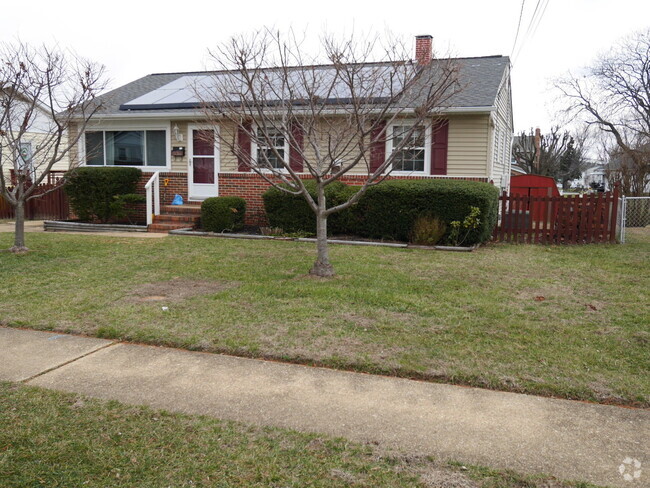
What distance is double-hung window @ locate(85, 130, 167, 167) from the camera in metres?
15.7

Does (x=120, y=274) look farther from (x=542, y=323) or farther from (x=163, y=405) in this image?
(x=542, y=323)

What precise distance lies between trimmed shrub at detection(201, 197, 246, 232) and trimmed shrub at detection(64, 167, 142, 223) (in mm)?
2547

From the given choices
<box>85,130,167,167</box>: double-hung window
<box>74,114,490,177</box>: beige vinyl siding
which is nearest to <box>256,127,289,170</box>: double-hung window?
<box>74,114,490,177</box>: beige vinyl siding

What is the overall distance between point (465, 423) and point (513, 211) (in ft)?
32.7

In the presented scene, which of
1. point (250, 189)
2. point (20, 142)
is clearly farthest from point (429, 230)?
point (20, 142)

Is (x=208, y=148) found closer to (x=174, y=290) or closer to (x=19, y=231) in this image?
(x=19, y=231)

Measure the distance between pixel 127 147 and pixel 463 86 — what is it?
32.1 ft

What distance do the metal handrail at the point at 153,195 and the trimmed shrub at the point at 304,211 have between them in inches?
121

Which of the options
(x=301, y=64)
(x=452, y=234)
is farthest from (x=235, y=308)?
(x=452, y=234)

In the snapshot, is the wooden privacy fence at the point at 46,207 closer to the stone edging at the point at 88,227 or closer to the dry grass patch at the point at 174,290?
the stone edging at the point at 88,227

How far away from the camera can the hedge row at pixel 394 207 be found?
11102 mm

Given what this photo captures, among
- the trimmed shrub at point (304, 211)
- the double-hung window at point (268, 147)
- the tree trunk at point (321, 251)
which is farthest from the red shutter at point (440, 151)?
the tree trunk at point (321, 251)

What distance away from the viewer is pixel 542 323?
571cm

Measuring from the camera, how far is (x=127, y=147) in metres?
16.0
